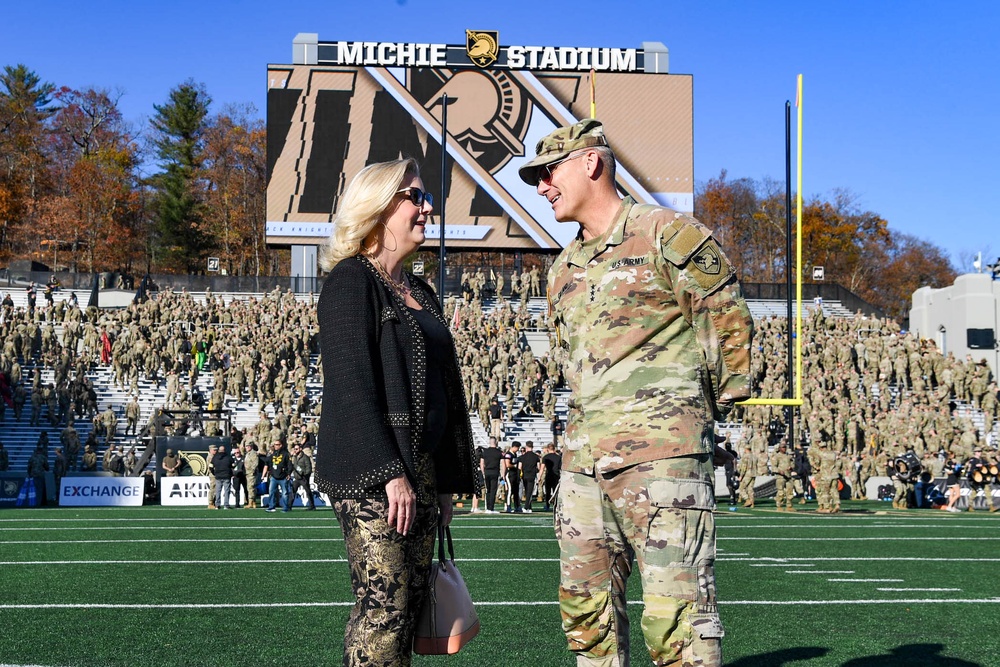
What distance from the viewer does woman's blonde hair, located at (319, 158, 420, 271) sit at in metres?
3.89

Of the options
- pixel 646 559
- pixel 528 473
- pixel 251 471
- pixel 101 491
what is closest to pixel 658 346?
pixel 646 559

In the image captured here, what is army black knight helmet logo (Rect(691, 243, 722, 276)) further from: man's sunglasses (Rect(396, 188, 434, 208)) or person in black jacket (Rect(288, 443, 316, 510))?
person in black jacket (Rect(288, 443, 316, 510))

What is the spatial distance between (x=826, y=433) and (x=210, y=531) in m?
18.3

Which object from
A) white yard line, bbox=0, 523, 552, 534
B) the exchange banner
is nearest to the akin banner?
the exchange banner

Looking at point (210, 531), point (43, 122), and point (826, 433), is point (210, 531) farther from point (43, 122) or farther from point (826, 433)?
point (43, 122)

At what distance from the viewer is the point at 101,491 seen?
76.6 ft

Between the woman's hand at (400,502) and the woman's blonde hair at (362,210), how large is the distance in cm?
80

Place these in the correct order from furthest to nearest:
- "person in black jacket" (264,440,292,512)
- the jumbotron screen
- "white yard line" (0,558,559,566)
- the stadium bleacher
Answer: the jumbotron screen < the stadium bleacher < "person in black jacket" (264,440,292,512) < "white yard line" (0,558,559,566)

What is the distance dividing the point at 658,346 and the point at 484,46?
4123cm

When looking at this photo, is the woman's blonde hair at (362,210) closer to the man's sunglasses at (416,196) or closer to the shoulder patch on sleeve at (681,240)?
the man's sunglasses at (416,196)

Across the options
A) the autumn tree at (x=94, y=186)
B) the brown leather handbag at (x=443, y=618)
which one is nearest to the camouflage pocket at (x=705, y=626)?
the brown leather handbag at (x=443, y=618)

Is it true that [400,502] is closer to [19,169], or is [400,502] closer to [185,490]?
[185,490]

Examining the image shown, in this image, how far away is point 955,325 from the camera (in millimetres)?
44062

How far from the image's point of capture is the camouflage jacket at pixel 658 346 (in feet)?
12.5
